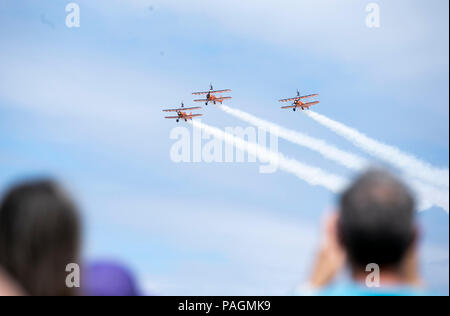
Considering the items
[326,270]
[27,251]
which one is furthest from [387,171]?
[27,251]

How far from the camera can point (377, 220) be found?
677 centimetres

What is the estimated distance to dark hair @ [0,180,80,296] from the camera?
20.6 ft

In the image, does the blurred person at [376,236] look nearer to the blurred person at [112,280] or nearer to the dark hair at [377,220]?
the dark hair at [377,220]

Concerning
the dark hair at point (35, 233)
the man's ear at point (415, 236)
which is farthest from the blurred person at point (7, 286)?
the man's ear at point (415, 236)

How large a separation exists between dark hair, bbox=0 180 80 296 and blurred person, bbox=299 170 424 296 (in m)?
3.28

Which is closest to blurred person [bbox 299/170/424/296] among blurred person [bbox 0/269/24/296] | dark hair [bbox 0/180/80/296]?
dark hair [bbox 0/180/80/296]

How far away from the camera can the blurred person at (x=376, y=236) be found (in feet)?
22.2

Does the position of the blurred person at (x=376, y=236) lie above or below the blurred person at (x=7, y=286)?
above

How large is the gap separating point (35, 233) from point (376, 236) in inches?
161

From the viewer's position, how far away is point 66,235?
256 inches

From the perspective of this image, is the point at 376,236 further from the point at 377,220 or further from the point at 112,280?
the point at 112,280

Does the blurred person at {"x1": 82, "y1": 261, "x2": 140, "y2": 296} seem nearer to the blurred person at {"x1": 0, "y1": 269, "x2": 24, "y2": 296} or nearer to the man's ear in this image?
the blurred person at {"x1": 0, "y1": 269, "x2": 24, "y2": 296}

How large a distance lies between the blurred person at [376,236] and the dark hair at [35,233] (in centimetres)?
328
